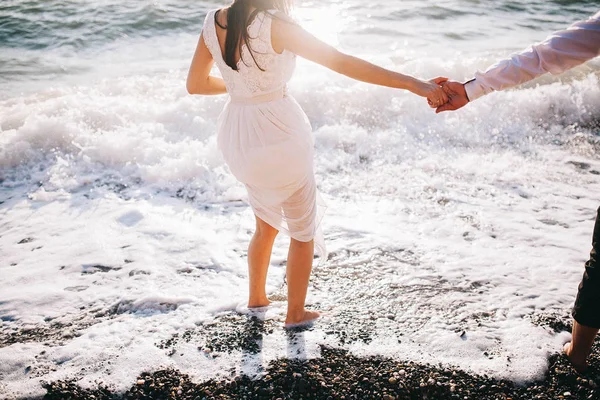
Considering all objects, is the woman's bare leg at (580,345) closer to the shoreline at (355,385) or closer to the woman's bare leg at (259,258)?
the shoreline at (355,385)

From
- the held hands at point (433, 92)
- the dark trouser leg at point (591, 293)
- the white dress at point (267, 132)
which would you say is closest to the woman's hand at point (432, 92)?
the held hands at point (433, 92)

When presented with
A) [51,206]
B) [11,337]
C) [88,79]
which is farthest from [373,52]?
[11,337]

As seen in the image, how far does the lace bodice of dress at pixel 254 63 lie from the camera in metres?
2.33

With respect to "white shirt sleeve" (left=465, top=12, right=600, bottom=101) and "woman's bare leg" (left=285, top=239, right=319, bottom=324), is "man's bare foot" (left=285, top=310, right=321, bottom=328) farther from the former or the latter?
"white shirt sleeve" (left=465, top=12, right=600, bottom=101)

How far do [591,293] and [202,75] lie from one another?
247 cm

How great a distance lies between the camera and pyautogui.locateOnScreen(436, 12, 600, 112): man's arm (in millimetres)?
2299

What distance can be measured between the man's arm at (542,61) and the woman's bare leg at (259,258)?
134cm

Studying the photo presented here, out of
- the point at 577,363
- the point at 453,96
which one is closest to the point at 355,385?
the point at 577,363

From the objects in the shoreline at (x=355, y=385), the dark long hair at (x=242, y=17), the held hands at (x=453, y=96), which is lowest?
the shoreline at (x=355, y=385)

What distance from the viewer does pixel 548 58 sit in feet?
8.08

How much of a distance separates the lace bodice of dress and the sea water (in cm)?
160

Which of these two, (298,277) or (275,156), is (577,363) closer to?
(298,277)

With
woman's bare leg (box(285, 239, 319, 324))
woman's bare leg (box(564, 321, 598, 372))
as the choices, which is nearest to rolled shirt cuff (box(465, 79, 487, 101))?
woman's bare leg (box(285, 239, 319, 324))

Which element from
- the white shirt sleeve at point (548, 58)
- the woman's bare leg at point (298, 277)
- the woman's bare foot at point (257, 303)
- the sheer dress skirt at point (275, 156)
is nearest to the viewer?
the white shirt sleeve at point (548, 58)
